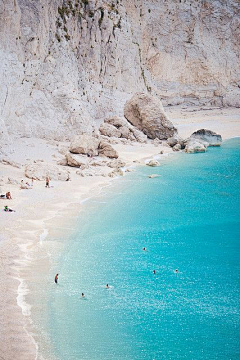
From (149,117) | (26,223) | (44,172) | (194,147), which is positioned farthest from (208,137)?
(26,223)

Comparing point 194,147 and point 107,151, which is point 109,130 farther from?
point 194,147

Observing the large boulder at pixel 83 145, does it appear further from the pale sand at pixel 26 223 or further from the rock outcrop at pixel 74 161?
the rock outcrop at pixel 74 161

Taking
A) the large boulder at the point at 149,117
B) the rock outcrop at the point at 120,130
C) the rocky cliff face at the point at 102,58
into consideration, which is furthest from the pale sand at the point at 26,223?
the large boulder at the point at 149,117

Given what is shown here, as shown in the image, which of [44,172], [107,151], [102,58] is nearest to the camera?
[44,172]

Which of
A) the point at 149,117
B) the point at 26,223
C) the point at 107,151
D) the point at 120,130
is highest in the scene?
the point at 149,117

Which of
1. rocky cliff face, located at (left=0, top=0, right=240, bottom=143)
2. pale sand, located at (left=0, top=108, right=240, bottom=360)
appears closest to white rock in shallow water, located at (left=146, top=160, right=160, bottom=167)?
pale sand, located at (left=0, top=108, right=240, bottom=360)
